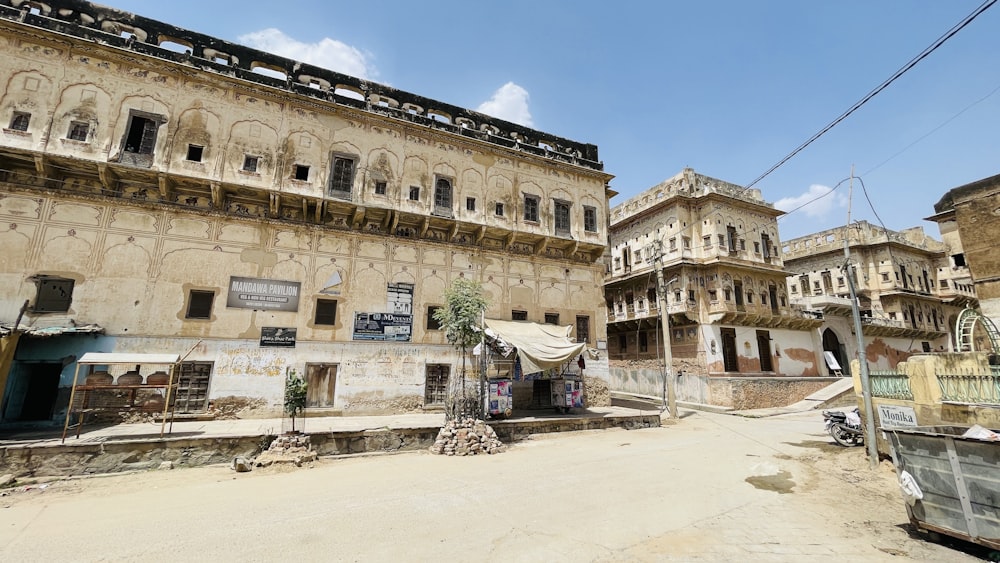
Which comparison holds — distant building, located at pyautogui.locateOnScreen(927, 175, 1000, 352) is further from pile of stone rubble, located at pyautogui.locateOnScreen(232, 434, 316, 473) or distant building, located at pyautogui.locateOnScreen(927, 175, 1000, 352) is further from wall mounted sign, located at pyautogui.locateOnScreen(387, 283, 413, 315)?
pile of stone rubble, located at pyautogui.locateOnScreen(232, 434, 316, 473)

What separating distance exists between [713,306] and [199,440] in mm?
25881

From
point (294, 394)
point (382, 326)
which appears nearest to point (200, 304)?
point (294, 394)

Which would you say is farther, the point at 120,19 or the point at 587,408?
the point at 587,408

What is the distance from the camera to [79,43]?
1350 cm

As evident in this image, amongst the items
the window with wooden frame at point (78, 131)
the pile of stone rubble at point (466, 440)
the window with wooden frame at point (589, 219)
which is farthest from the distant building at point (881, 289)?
the window with wooden frame at point (78, 131)

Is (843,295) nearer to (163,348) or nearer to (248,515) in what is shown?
(248,515)

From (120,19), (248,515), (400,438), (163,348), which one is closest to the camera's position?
(248,515)

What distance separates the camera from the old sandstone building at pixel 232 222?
496 inches

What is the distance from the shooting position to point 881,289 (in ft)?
107

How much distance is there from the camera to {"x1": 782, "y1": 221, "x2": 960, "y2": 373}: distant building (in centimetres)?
3025

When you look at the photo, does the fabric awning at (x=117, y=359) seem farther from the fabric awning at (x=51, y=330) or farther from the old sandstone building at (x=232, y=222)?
the fabric awning at (x=51, y=330)

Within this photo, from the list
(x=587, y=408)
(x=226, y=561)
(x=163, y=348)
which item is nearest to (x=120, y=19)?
Result: (x=163, y=348)

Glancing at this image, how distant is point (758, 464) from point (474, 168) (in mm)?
15296

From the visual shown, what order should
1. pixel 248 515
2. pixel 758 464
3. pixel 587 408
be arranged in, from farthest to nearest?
pixel 587 408
pixel 758 464
pixel 248 515
